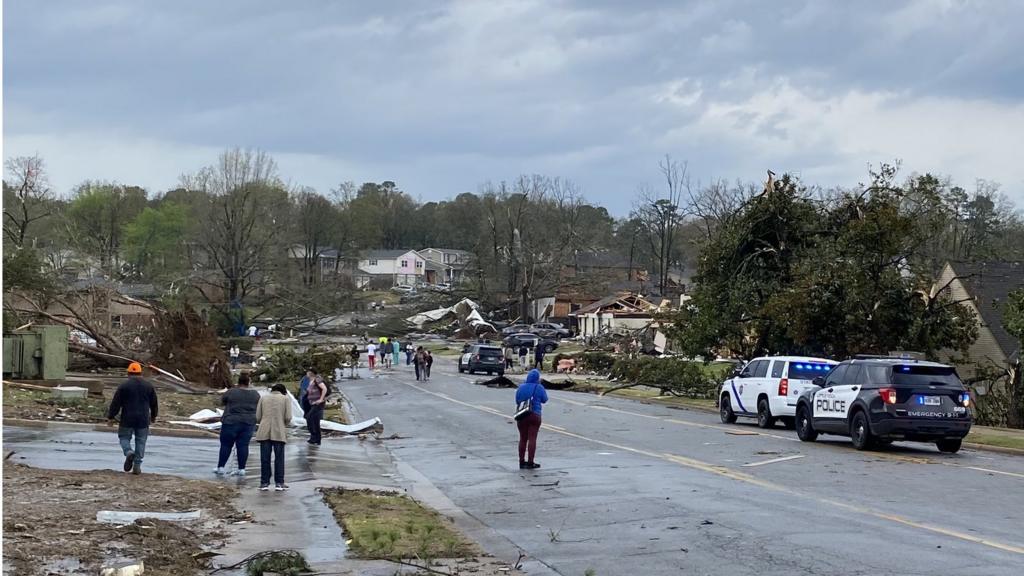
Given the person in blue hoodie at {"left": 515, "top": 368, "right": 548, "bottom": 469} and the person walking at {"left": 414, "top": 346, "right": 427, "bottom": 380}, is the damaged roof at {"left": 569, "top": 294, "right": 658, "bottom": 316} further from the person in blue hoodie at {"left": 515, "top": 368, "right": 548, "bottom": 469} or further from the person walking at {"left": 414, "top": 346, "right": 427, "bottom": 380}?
the person in blue hoodie at {"left": 515, "top": 368, "right": 548, "bottom": 469}

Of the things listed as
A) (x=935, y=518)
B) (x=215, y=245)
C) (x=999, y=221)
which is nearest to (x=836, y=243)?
(x=935, y=518)

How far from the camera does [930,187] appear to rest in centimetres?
3756

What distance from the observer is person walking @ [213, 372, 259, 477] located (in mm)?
17656

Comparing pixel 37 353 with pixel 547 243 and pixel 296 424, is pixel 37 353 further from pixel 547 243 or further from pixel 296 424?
pixel 547 243

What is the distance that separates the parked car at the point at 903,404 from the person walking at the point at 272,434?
35.7 feet

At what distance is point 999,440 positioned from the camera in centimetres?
2419

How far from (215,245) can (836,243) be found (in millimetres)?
69255

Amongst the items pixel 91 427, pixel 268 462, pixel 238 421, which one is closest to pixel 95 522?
pixel 268 462

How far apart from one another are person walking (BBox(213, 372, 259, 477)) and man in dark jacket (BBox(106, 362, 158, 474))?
1152 millimetres

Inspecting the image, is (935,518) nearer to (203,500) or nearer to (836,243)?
(203,500)

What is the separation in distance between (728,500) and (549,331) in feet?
283

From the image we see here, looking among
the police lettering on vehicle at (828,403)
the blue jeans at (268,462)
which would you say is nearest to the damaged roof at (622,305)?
the police lettering on vehicle at (828,403)

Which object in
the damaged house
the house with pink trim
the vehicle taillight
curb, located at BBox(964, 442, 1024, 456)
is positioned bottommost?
curb, located at BBox(964, 442, 1024, 456)

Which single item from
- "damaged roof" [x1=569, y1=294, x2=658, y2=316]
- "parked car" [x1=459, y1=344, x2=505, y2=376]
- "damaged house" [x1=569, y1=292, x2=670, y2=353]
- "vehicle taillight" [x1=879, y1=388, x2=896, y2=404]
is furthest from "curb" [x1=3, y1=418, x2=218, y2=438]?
"damaged roof" [x1=569, y1=294, x2=658, y2=316]
